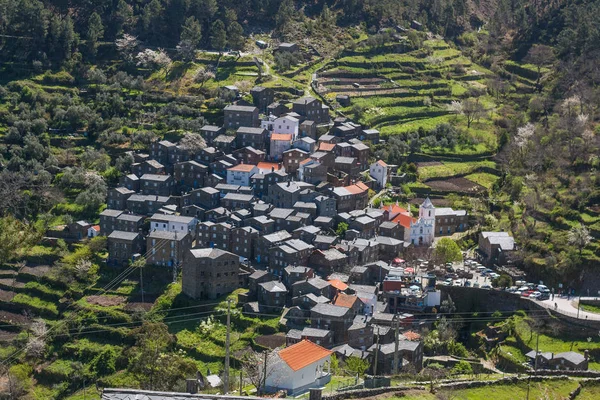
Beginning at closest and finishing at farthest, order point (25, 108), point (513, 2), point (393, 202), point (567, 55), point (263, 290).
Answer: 1. point (263, 290)
2. point (393, 202)
3. point (25, 108)
4. point (567, 55)
5. point (513, 2)

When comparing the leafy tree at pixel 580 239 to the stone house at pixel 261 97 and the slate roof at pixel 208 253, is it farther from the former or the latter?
the stone house at pixel 261 97

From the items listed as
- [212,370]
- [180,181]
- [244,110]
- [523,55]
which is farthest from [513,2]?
[212,370]

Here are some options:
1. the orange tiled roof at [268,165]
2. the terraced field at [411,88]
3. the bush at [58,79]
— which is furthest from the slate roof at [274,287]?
the bush at [58,79]

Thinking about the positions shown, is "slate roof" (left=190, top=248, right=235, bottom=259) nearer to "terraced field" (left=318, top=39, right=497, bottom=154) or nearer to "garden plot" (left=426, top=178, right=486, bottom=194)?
"garden plot" (left=426, top=178, right=486, bottom=194)

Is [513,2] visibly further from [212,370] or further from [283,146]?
[212,370]

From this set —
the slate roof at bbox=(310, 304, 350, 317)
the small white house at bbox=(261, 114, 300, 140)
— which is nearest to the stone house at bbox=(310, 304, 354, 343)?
the slate roof at bbox=(310, 304, 350, 317)
